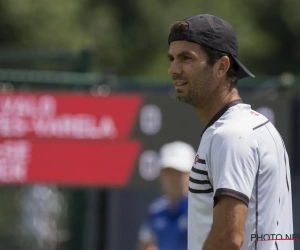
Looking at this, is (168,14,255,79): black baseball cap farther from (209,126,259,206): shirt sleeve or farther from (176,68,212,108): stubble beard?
(209,126,259,206): shirt sleeve

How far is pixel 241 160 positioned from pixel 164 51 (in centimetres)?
1262

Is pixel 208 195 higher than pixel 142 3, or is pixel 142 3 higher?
pixel 142 3

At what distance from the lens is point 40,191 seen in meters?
8.48

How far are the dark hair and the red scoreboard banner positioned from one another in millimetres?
4440

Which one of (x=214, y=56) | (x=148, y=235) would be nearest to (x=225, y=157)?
(x=214, y=56)

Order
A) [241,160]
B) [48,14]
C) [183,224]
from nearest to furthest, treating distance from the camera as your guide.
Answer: [241,160], [183,224], [48,14]

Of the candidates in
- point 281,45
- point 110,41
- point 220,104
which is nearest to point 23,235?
point 220,104

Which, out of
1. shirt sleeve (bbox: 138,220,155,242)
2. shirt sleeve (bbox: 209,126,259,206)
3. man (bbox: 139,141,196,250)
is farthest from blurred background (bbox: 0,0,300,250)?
shirt sleeve (bbox: 209,126,259,206)

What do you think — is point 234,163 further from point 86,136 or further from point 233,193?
point 86,136

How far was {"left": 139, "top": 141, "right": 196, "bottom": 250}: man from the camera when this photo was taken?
6.60 metres

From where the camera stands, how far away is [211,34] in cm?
351

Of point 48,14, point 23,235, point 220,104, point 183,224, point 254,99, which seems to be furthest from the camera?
point 48,14

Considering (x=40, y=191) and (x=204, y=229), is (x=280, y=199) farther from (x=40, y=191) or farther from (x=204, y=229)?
(x=40, y=191)

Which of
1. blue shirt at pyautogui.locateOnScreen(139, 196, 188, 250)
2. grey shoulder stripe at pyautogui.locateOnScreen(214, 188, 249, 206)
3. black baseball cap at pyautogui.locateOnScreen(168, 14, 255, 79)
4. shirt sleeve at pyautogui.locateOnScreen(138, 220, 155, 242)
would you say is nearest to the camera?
grey shoulder stripe at pyautogui.locateOnScreen(214, 188, 249, 206)
